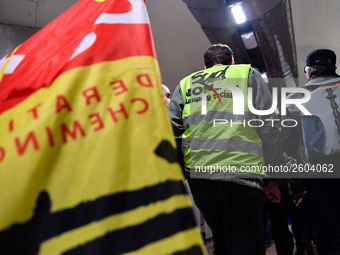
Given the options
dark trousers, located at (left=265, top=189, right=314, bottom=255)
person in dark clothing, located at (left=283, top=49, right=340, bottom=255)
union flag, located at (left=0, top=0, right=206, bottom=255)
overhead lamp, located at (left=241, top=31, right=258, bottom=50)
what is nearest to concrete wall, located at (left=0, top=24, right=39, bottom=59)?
union flag, located at (left=0, top=0, right=206, bottom=255)

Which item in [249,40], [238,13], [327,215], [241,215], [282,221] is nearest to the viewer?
[241,215]

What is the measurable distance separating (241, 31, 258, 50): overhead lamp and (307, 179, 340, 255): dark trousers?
153 inches

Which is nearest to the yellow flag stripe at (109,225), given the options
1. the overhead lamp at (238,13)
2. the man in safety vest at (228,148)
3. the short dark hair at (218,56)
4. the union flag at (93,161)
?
the union flag at (93,161)

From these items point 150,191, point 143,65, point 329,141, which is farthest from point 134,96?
point 329,141

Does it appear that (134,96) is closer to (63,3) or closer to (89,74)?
(89,74)

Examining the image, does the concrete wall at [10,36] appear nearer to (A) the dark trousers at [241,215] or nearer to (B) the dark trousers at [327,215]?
(A) the dark trousers at [241,215]

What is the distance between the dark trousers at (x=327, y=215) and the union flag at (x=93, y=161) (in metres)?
1.17

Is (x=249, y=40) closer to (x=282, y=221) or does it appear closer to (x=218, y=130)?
(x=282, y=221)

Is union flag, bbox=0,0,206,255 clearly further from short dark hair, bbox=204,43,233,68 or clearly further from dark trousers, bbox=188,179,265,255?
short dark hair, bbox=204,43,233,68

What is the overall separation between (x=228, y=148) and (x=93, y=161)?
33.5 inches

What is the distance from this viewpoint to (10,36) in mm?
2287

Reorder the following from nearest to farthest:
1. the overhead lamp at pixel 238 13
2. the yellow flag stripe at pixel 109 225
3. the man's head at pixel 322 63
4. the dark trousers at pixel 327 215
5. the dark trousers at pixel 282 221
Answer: the yellow flag stripe at pixel 109 225, the dark trousers at pixel 327 215, the man's head at pixel 322 63, the dark trousers at pixel 282 221, the overhead lamp at pixel 238 13

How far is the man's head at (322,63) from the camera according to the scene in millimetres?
1825

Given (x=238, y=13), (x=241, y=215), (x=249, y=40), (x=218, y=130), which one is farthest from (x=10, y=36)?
(x=249, y=40)
